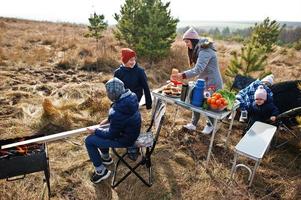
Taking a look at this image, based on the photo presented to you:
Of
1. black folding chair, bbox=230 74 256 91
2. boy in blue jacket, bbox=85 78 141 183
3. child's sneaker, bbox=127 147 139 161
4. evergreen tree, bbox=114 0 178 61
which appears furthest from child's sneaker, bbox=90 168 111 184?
evergreen tree, bbox=114 0 178 61

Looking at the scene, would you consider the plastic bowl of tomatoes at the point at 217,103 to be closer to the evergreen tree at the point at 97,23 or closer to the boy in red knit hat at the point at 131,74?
the boy in red knit hat at the point at 131,74

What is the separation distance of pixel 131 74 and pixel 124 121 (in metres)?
1.25

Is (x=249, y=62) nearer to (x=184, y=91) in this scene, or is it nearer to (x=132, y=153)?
(x=184, y=91)

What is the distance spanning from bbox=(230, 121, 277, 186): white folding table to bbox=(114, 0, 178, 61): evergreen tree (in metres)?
6.31

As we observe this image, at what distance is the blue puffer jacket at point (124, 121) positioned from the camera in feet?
9.96

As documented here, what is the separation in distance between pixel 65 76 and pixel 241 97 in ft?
17.4

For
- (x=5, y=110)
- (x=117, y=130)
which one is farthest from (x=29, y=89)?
(x=117, y=130)

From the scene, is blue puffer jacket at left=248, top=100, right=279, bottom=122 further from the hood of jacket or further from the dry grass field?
the hood of jacket

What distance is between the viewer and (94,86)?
6.88m

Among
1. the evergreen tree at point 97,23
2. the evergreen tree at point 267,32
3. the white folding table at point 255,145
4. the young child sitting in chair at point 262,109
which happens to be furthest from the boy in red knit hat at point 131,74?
the evergreen tree at point 97,23

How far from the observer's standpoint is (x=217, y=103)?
3.43m

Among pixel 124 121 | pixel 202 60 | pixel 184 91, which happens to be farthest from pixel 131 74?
pixel 124 121

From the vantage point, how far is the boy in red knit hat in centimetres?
390

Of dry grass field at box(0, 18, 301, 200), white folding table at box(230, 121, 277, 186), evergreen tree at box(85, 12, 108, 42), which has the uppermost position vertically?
evergreen tree at box(85, 12, 108, 42)
